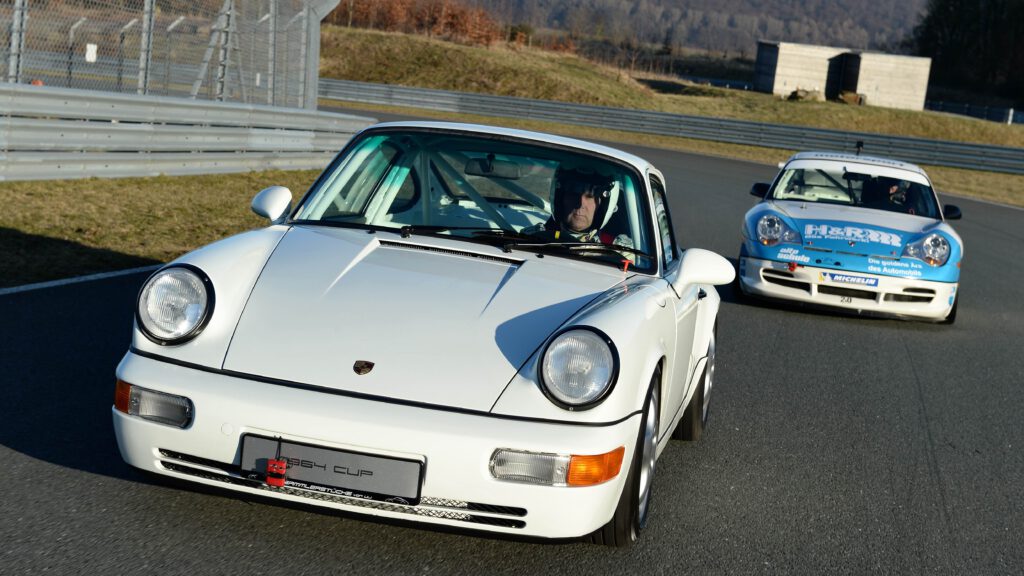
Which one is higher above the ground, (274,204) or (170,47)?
(170,47)

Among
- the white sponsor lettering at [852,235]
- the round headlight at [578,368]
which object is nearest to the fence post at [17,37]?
the white sponsor lettering at [852,235]

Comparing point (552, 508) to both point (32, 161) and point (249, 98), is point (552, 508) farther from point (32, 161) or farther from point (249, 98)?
point (249, 98)

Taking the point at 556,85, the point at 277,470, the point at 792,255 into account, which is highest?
the point at 556,85

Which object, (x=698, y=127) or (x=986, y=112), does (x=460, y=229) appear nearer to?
(x=698, y=127)

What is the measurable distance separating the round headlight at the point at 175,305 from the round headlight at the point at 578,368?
112 centimetres

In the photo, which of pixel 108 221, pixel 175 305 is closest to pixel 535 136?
pixel 175 305

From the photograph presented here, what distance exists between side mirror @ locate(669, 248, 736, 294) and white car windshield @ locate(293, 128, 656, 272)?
0.42ft

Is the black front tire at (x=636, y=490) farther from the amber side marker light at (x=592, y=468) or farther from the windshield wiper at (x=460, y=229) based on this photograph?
the windshield wiper at (x=460, y=229)

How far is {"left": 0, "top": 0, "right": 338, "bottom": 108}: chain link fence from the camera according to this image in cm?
1249

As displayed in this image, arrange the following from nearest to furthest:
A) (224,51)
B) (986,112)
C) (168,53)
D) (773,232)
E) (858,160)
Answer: (773,232)
(858,160)
(168,53)
(224,51)
(986,112)

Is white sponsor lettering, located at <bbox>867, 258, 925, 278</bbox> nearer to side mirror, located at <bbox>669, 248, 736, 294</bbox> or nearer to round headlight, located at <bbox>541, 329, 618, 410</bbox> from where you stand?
side mirror, located at <bbox>669, 248, 736, 294</bbox>

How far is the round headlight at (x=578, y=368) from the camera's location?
360 centimetres

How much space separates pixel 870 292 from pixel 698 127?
2981 cm

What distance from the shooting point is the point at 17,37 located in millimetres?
12156
